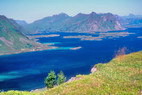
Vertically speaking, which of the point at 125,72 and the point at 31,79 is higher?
the point at 125,72

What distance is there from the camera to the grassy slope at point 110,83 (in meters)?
52.2

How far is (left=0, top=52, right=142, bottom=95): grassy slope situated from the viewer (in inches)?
2057

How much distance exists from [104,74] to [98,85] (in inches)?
426

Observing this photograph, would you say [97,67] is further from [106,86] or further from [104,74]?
[106,86]

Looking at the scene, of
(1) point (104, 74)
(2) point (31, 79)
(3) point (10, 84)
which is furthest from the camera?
(2) point (31, 79)

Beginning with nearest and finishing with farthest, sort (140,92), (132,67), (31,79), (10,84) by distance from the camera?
1. (140,92)
2. (132,67)
3. (10,84)
4. (31,79)

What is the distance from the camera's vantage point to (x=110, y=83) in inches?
2320

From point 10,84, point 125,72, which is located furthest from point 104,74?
Answer: point 10,84

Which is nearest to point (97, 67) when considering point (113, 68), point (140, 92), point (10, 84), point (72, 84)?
point (113, 68)

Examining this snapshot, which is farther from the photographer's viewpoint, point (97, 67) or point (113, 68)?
point (97, 67)

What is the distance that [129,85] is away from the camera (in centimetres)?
5600

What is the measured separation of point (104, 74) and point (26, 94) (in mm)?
23862

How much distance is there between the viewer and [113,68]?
74250mm

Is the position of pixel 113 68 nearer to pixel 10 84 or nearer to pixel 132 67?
pixel 132 67
